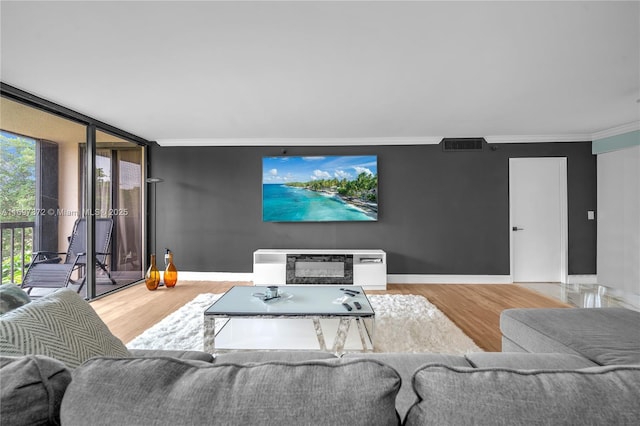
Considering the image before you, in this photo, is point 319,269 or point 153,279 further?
point 319,269

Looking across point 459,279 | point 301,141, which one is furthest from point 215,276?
point 459,279

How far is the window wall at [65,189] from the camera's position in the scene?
303cm

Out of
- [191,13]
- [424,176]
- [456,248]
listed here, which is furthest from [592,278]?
[191,13]

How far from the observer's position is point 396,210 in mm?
5113

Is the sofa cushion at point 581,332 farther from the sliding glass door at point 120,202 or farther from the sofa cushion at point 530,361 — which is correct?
the sliding glass door at point 120,202

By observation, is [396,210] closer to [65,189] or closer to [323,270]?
[323,270]

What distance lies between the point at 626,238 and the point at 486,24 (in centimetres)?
439

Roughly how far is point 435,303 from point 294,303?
2125mm

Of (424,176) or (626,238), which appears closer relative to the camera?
(626,238)

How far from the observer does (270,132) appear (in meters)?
4.72

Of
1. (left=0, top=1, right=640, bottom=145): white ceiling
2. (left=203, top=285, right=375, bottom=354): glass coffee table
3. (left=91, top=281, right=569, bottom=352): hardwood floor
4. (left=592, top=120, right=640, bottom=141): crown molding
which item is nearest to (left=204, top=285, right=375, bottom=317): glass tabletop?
(left=203, top=285, right=375, bottom=354): glass coffee table

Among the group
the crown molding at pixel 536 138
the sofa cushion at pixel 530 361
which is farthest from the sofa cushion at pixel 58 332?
the crown molding at pixel 536 138

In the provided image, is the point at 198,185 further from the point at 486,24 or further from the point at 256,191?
the point at 486,24

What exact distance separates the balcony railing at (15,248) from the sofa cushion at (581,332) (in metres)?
4.33
